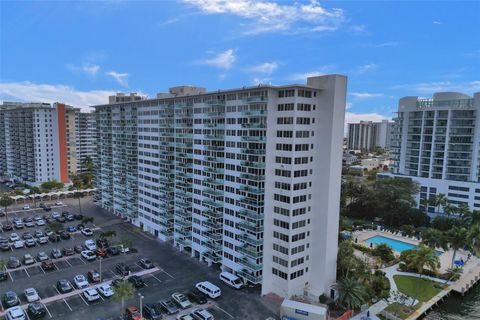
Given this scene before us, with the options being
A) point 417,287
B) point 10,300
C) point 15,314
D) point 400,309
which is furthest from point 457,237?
point 10,300

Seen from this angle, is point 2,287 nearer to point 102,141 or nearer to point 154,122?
point 154,122

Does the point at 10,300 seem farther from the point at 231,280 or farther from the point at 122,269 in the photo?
the point at 231,280

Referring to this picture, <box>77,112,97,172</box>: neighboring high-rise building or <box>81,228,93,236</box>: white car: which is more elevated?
<box>77,112,97,172</box>: neighboring high-rise building

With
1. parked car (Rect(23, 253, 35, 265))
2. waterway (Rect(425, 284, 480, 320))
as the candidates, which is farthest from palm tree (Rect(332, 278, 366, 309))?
parked car (Rect(23, 253, 35, 265))

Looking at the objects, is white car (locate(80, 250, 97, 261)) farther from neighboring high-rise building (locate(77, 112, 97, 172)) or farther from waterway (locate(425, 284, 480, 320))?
neighboring high-rise building (locate(77, 112, 97, 172))

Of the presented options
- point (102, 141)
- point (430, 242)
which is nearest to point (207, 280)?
point (430, 242)

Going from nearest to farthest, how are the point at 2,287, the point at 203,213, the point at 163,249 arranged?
1. the point at 2,287
2. the point at 203,213
3. the point at 163,249

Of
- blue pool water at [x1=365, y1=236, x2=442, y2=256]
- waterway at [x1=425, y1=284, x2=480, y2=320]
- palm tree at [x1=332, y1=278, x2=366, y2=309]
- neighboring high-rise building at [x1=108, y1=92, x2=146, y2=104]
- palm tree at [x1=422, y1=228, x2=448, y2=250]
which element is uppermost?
neighboring high-rise building at [x1=108, y1=92, x2=146, y2=104]

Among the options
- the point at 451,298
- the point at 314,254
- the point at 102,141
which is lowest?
the point at 451,298
